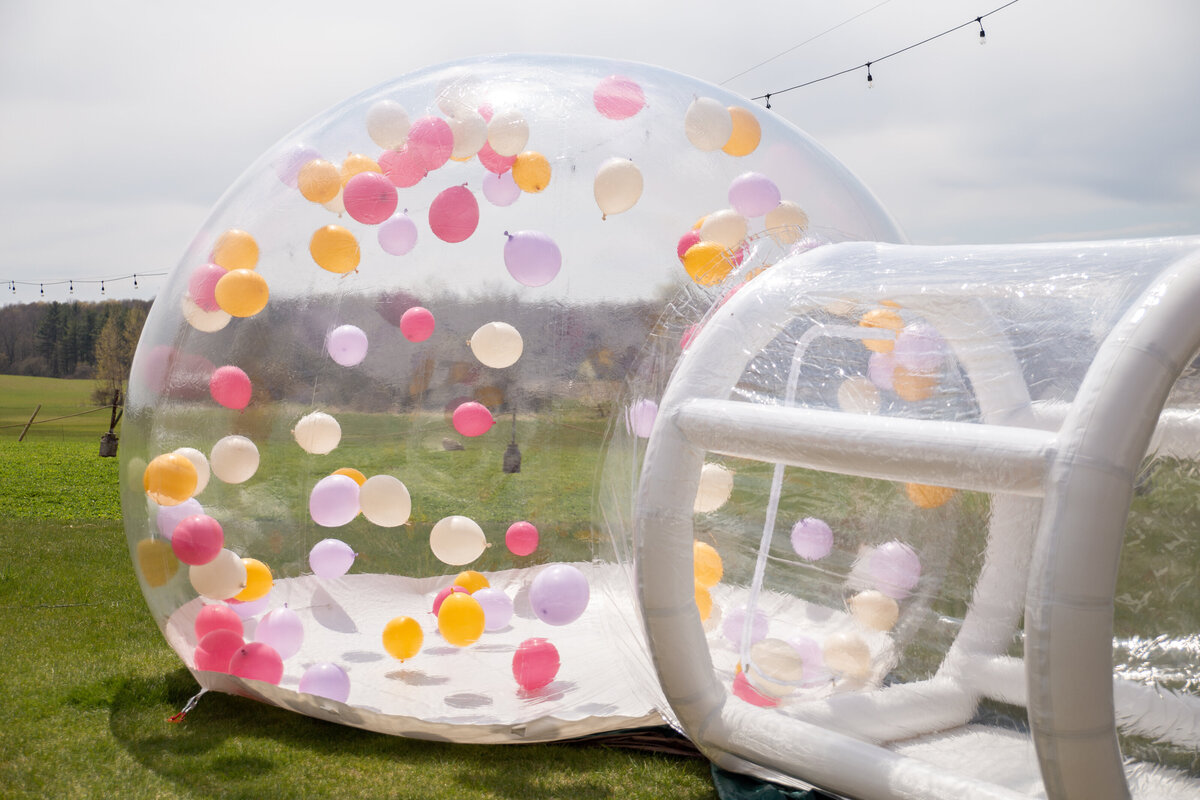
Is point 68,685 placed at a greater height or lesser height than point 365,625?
lesser

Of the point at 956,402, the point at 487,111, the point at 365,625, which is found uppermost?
the point at 487,111

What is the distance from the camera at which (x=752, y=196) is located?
4.68m

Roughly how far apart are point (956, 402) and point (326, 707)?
123 inches

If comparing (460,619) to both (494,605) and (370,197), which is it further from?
(370,197)

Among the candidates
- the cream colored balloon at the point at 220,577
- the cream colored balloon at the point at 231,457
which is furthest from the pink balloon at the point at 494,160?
the cream colored balloon at the point at 220,577

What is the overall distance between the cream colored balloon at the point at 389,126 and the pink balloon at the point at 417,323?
846 mm

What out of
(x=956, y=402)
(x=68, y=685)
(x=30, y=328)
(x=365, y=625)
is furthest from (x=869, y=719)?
(x=30, y=328)

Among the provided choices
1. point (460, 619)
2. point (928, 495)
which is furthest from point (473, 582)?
point (928, 495)

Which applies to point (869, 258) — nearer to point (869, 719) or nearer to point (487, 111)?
point (869, 719)

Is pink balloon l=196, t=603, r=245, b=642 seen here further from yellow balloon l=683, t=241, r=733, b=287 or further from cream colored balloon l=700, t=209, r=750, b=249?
cream colored balloon l=700, t=209, r=750, b=249

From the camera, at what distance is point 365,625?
5.26 meters

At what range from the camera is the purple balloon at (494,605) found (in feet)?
15.8

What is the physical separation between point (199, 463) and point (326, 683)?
1239 millimetres

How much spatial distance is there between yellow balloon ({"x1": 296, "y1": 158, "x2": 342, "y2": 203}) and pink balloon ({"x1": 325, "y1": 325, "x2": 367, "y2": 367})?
67 cm
